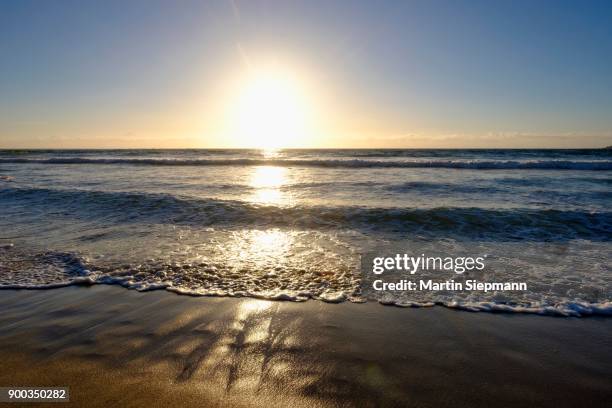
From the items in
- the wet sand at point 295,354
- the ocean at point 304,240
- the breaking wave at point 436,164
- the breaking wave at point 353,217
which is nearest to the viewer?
the wet sand at point 295,354

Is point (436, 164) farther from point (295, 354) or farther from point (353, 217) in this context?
point (295, 354)

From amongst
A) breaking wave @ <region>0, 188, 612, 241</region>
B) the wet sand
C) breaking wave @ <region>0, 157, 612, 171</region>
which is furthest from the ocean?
breaking wave @ <region>0, 157, 612, 171</region>

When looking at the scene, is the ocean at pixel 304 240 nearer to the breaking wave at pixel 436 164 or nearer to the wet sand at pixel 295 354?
the wet sand at pixel 295 354

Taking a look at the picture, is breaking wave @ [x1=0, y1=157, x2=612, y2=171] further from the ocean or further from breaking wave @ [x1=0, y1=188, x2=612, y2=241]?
breaking wave @ [x1=0, y1=188, x2=612, y2=241]

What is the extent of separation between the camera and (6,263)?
18.3 feet

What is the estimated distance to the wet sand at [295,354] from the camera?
2.61m

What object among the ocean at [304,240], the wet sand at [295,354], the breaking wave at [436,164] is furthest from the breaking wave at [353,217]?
the breaking wave at [436,164]

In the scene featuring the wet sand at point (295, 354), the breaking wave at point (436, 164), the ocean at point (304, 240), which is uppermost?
the breaking wave at point (436, 164)

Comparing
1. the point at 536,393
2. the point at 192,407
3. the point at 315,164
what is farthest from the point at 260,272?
the point at 315,164

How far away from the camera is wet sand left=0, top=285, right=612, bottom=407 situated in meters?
2.61

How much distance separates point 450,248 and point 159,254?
18.9 feet

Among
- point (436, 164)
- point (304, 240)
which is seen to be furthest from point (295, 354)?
point (436, 164)

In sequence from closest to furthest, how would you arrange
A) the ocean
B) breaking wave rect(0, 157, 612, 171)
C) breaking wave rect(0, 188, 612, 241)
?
the ocean < breaking wave rect(0, 188, 612, 241) < breaking wave rect(0, 157, 612, 171)

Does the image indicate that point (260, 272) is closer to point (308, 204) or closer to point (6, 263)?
point (6, 263)
